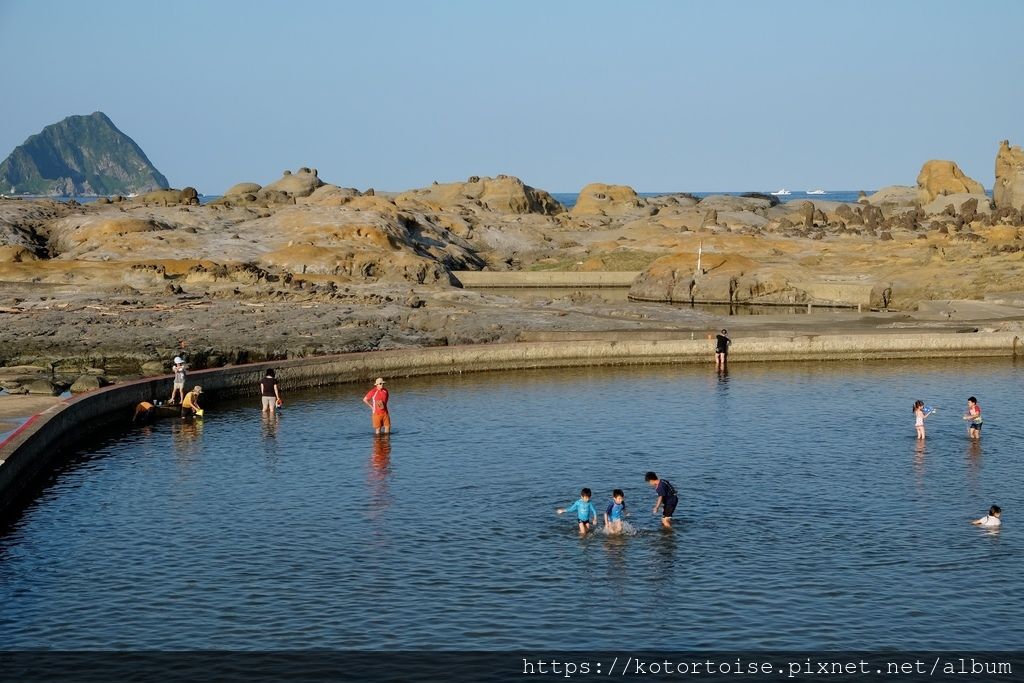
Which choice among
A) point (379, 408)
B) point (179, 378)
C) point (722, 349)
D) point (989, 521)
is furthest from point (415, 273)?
point (989, 521)

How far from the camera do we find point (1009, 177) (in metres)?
149

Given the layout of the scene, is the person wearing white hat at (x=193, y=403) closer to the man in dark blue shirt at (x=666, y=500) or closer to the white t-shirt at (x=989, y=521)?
the man in dark blue shirt at (x=666, y=500)

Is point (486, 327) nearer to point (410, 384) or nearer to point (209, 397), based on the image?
point (410, 384)

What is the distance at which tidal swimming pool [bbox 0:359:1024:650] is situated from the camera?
73.5 ft

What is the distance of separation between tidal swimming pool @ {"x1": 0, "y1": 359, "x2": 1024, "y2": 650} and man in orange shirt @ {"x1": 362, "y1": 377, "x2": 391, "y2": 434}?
2.66ft

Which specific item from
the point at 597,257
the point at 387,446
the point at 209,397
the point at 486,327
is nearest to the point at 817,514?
the point at 387,446

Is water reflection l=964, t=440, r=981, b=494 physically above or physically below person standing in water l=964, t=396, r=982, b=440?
below

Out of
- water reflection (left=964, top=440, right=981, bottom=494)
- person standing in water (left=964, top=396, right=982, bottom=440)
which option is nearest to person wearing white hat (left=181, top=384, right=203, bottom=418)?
water reflection (left=964, top=440, right=981, bottom=494)

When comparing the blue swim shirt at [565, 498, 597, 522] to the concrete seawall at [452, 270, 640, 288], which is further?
the concrete seawall at [452, 270, 640, 288]

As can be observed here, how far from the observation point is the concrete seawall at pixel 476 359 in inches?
1563

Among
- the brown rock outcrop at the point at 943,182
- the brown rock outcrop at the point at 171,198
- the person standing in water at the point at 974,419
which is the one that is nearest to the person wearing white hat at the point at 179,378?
the person standing in water at the point at 974,419

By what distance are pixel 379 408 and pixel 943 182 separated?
144 metres

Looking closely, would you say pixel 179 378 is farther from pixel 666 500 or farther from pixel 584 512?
pixel 666 500

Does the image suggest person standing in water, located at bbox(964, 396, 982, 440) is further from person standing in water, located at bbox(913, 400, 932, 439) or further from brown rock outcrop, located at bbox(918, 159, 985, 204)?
brown rock outcrop, located at bbox(918, 159, 985, 204)
